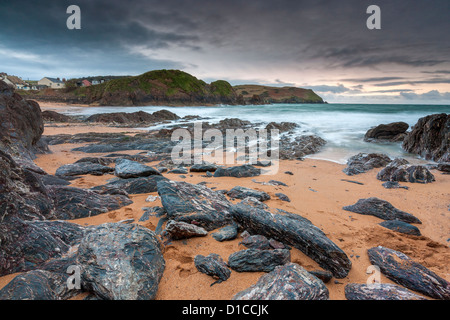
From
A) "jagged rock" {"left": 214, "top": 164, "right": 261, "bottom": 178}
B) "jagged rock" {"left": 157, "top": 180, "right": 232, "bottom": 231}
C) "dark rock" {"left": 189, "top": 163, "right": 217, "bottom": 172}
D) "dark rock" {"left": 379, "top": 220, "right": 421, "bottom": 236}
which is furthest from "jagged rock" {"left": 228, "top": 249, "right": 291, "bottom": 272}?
"dark rock" {"left": 189, "top": 163, "right": 217, "bottom": 172}

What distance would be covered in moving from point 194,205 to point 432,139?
13232 millimetres

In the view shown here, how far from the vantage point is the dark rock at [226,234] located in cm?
312

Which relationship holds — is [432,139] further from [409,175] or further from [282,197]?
[282,197]

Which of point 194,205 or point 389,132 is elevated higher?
point 389,132

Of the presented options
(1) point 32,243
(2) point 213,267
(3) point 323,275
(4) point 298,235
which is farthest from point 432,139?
(1) point 32,243

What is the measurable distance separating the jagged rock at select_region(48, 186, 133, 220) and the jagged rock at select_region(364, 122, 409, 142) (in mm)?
16442

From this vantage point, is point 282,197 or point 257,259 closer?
point 257,259

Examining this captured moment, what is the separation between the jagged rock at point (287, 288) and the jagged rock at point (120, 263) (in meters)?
0.93

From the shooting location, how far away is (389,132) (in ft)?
49.6

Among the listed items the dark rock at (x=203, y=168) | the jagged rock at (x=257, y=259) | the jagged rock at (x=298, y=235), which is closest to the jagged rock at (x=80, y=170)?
the dark rock at (x=203, y=168)

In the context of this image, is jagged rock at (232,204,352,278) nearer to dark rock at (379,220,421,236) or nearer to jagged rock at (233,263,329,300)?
jagged rock at (233,263,329,300)
